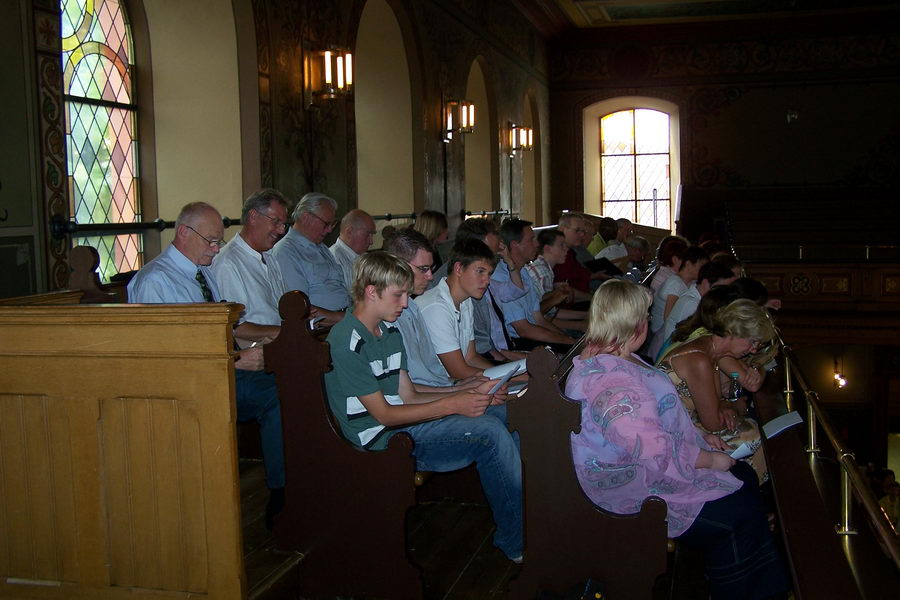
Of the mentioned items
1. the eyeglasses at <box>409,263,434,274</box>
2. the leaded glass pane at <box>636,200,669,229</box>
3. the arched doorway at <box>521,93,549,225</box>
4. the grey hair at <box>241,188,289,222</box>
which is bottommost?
the eyeglasses at <box>409,263,434,274</box>

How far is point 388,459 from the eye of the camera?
3324 millimetres

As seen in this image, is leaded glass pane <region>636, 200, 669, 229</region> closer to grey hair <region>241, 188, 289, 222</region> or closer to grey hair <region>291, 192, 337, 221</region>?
grey hair <region>291, 192, 337, 221</region>

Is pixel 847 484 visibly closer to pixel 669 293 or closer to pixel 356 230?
pixel 669 293

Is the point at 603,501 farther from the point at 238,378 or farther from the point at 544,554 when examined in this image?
the point at 238,378

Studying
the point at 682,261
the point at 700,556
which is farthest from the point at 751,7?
the point at 700,556

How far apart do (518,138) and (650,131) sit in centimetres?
549

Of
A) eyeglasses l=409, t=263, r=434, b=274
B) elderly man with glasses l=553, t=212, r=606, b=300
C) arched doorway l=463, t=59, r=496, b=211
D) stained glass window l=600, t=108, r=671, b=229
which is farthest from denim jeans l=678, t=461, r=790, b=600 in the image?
stained glass window l=600, t=108, r=671, b=229

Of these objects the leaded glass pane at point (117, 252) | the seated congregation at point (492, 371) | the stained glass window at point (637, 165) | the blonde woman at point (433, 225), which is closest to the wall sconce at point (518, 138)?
the stained glass window at point (637, 165)

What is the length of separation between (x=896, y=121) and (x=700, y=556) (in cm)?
A: 1513

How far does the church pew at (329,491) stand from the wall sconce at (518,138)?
10.9 meters

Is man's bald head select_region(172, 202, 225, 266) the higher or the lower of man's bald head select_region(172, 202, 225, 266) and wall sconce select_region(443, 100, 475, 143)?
the lower

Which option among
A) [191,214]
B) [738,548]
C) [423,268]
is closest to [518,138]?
[423,268]

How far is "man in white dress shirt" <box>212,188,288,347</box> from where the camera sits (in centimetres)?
463

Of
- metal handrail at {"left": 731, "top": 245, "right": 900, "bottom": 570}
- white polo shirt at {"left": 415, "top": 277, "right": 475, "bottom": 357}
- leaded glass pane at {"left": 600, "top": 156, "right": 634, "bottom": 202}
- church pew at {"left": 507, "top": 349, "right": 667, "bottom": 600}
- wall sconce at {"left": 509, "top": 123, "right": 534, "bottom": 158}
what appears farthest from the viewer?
A: leaded glass pane at {"left": 600, "top": 156, "right": 634, "bottom": 202}
